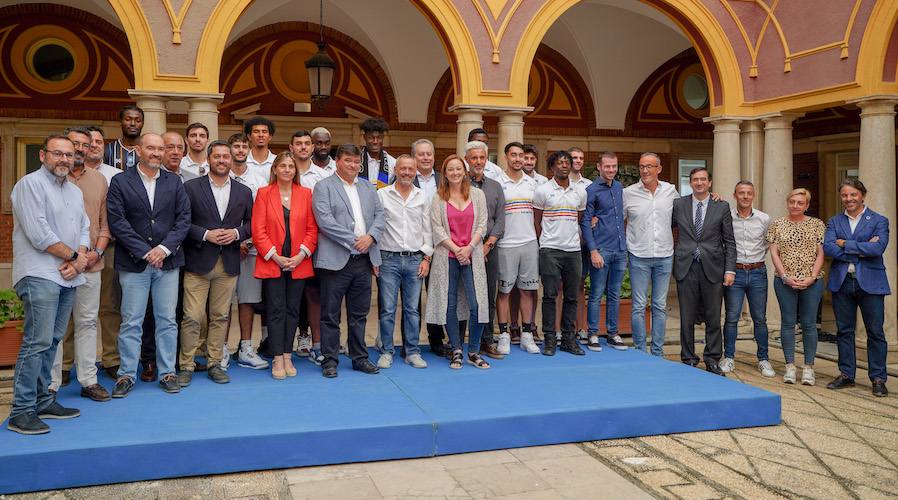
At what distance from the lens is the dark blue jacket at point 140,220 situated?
4.68 m

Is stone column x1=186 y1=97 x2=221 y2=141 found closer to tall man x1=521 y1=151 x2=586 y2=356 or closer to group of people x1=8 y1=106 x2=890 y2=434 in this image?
group of people x1=8 y1=106 x2=890 y2=434

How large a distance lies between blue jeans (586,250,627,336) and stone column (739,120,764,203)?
3683 millimetres

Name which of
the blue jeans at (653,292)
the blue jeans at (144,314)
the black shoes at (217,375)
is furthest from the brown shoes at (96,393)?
the blue jeans at (653,292)

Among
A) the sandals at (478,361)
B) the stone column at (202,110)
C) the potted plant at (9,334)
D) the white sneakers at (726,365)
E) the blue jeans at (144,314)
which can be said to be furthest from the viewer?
the stone column at (202,110)

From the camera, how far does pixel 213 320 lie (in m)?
5.21

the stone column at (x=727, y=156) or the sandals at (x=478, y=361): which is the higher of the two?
the stone column at (x=727, y=156)

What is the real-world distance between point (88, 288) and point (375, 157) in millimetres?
2460

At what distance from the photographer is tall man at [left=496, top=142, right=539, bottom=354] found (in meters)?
6.04

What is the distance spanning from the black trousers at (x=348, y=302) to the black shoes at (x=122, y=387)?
1.26 m

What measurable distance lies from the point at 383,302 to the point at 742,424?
259 cm

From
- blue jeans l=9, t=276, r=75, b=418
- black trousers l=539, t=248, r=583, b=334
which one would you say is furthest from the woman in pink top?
blue jeans l=9, t=276, r=75, b=418

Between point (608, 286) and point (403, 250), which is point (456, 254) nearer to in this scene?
point (403, 250)

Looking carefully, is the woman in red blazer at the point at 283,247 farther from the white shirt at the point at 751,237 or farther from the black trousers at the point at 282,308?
the white shirt at the point at 751,237

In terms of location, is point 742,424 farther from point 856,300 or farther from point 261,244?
point 261,244
